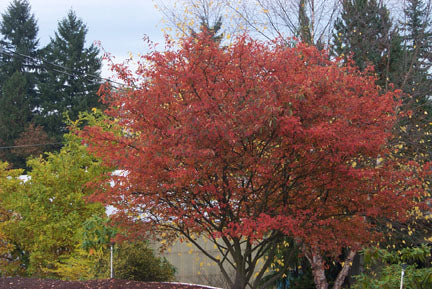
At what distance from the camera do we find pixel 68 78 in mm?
39906

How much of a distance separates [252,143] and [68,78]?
115 feet

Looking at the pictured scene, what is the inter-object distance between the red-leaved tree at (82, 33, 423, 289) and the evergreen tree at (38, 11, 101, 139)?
31.0 m

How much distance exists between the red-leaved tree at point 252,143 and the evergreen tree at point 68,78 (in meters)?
31.0

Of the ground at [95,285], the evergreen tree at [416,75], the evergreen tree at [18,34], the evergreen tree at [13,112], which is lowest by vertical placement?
the ground at [95,285]

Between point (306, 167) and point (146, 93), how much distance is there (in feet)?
8.11

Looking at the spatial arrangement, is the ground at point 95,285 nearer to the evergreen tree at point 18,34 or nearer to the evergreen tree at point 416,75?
the evergreen tree at point 416,75

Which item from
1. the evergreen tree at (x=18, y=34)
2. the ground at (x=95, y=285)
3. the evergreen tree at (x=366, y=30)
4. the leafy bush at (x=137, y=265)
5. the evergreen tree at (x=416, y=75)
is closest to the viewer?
the ground at (x=95, y=285)

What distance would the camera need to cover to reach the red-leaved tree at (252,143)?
22.5 feet

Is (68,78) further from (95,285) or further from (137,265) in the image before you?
(95,285)

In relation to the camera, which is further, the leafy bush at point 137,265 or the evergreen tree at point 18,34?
the evergreen tree at point 18,34

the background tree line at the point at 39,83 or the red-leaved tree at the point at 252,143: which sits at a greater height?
the background tree line at the point at 39,83

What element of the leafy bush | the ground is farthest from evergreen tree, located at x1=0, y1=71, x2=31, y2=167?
the ground

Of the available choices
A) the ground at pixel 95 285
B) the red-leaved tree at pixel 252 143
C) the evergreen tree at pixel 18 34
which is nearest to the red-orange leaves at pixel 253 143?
the red-leaved tree at pixel 252 143

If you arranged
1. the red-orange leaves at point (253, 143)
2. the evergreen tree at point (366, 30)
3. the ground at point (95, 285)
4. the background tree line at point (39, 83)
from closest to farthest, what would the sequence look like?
the red-orange leaves at point (253, 143) → the ground at point (95, 285) → the evergreen tree at point (366, 30) → the background tree line at point (39, 83)
